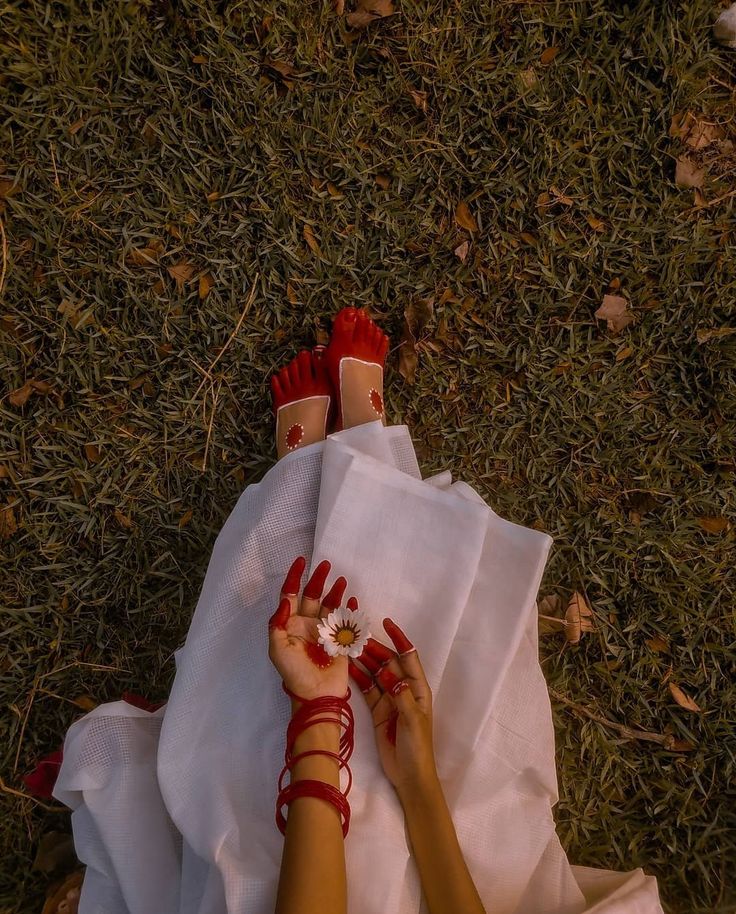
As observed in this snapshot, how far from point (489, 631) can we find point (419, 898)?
83cm

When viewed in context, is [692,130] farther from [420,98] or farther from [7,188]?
[7,188]

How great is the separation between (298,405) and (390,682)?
118 centimetres

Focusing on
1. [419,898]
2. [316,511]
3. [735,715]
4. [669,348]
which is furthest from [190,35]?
[735,715]

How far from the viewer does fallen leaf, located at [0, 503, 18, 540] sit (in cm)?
266

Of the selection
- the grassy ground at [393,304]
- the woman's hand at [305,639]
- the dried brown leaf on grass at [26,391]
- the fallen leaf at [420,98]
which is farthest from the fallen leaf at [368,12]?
the woman's hand at [305,639]

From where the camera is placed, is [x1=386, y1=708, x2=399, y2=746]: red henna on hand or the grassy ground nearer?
[x1=386, y1=708, x2=399, y2=746]: red henna on hand

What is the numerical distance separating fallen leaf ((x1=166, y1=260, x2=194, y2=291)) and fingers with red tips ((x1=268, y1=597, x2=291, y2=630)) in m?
1.45

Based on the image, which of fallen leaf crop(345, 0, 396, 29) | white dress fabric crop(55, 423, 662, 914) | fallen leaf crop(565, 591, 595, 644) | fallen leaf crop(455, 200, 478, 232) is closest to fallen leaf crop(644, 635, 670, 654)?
fallen leaf crop(565, 591, 595, 644)

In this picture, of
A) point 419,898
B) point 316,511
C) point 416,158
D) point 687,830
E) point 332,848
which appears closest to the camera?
point 332,848

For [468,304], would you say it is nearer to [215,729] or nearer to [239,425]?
[239,425]

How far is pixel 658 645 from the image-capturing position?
2.68m

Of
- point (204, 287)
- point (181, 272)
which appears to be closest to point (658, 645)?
point (204, 287)

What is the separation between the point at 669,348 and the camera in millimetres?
2799

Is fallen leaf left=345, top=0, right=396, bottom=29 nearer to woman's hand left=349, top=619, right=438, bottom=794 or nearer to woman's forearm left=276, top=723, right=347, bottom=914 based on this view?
woman's hand left=349, top=619, right=438, bottom=794
